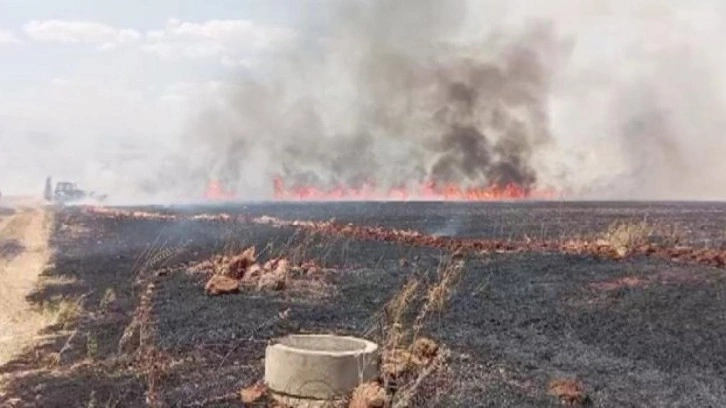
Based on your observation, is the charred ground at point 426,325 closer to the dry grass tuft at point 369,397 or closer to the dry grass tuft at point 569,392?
the dry grass tuft at point 569,392

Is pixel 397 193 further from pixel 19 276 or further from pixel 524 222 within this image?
pixel 19 276

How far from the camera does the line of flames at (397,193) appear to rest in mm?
98062

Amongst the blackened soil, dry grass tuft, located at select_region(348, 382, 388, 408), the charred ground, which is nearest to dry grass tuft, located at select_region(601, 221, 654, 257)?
the charred ground

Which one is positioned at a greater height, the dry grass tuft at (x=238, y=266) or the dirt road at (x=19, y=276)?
the dry grass tuft at (x=238, y=266)

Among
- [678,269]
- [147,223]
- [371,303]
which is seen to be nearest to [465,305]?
[371,303]

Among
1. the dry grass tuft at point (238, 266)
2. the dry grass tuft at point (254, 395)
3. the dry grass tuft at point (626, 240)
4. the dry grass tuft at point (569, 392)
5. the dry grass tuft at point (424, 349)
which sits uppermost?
the dry grass tuft at point (626, 240)

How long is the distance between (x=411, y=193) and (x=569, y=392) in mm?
91340

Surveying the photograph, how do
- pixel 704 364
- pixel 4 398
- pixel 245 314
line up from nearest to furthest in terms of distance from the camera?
pixel 4 398
pixel 704 364
pixel 245 314

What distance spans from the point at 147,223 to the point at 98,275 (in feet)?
85.7

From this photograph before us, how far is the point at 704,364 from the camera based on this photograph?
49.9 ft

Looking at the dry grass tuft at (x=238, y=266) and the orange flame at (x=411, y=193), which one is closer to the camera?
the dry grass tuft at (x=238, y=266)

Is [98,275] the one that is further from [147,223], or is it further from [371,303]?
[147,223]

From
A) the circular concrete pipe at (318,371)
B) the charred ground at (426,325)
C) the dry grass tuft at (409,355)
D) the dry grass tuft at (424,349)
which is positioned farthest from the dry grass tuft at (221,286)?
the circular concrete pipe at (318,371)

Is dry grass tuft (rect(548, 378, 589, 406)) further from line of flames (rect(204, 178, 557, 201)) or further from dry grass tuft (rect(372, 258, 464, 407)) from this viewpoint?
line of flames (rect(204, 178, 557, 201))
